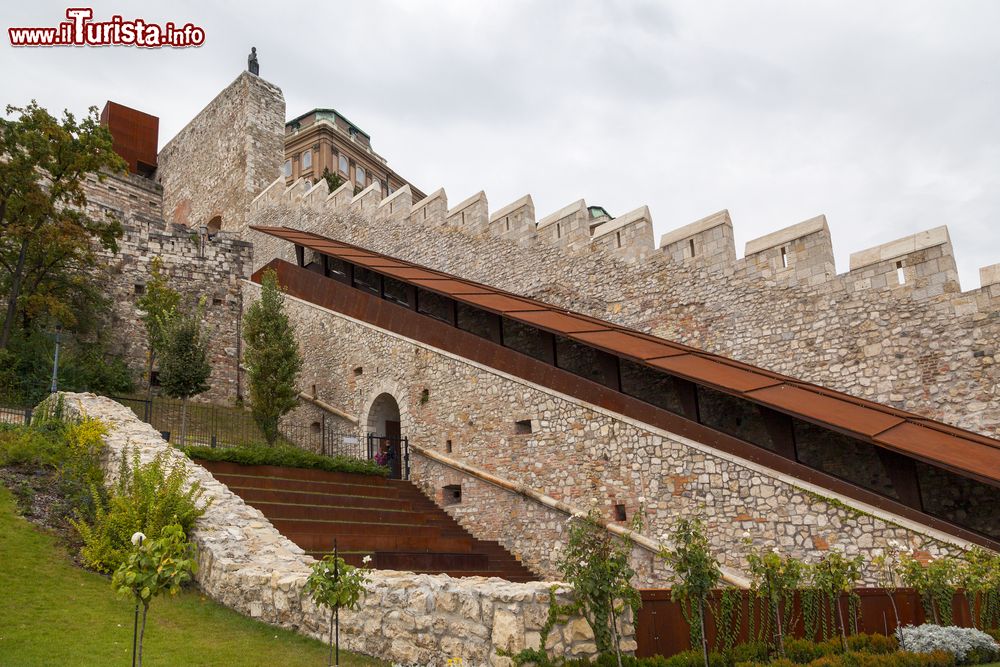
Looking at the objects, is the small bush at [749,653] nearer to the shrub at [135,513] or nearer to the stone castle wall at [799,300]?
the shrub at [135,513]

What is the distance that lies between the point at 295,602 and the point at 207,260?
606 inches

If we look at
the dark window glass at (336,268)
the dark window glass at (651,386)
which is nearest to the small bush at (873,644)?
the dark window glass at (651,386)

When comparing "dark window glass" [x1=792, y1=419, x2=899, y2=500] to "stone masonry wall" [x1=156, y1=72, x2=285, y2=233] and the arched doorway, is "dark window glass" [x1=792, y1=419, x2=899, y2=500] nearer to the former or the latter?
the arched doorway

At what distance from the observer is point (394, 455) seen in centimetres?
1361

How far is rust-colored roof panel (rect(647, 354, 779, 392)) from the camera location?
351 inches

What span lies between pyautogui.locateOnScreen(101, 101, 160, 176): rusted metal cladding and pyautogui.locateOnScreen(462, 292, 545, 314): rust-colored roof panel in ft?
77.6

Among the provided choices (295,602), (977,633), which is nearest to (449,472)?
(295,602)

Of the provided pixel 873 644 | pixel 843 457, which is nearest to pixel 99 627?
pixel 873 644

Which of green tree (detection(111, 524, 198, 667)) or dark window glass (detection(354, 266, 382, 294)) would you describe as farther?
dark window glass (detection(354, 266, 382, 294))

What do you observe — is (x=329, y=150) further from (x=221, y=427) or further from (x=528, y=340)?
(x=528, y=340)

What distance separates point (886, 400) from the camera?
1013cm

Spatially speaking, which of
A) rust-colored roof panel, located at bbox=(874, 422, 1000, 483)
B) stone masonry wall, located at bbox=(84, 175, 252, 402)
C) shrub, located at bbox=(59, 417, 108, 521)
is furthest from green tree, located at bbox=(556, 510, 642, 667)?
stone masonry wall, located at bbox=(84, 175, 252, 402)

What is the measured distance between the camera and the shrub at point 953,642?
6047mm

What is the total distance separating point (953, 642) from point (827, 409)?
293cm
